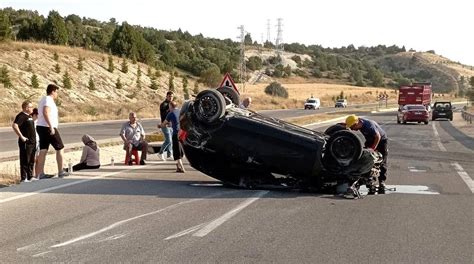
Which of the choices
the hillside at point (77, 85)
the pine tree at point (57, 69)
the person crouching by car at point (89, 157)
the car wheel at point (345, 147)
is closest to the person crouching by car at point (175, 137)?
the person crouching by car at point (89, 157)

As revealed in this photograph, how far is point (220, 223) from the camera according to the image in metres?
8.12

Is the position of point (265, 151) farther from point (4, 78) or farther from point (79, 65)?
point (79, 65)

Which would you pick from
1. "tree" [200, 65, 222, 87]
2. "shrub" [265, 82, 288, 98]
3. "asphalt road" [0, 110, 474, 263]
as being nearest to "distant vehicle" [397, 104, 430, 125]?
"asphalt road" [0, 110, 474, 263]

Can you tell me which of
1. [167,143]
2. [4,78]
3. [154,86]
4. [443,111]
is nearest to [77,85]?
[4,78]

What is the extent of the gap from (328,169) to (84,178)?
5.01 meters

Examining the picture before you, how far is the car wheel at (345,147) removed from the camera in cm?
1041

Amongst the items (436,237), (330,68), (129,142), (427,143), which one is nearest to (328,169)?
(436,237)

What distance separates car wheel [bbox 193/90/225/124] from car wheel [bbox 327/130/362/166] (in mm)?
1988

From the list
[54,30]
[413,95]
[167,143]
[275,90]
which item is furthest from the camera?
[275,90]

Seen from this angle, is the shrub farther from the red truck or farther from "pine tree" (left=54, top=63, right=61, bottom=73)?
"pine tree" (left=54, top=63, right=61, bottom=73)

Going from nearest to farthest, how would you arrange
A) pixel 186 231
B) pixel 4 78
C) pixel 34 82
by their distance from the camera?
pixel 186 231 < pixel 4 78 < pixel 34 82

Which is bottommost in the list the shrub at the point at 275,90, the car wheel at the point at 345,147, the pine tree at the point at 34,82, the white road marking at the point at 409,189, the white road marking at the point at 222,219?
the shrub at the point at 275,90

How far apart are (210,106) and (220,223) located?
10.9 ft

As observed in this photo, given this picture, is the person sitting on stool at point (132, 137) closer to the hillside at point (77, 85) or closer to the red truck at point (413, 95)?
the hillside at point (77, 85)
